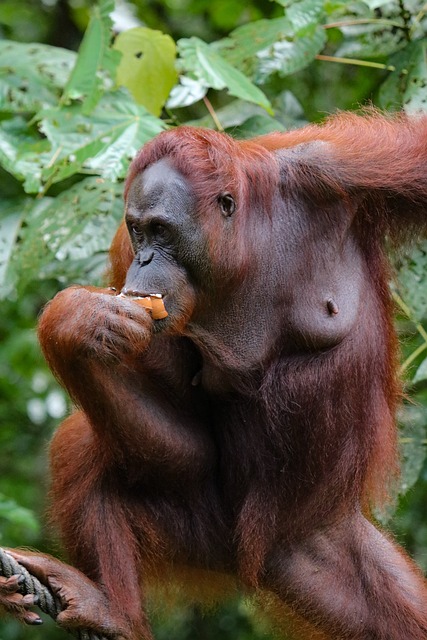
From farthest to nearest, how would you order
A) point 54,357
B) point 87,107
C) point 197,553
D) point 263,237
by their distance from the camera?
point 87,107 < point 197,553 < point 263,237 < point 54,357

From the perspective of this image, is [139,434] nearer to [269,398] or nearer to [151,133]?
[269,398]

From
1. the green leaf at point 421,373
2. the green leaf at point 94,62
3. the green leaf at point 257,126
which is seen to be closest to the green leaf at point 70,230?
the green leaf at point 94,62

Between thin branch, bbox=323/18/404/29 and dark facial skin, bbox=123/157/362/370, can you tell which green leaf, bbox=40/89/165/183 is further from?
thin branch, bbox=323/18/404/29

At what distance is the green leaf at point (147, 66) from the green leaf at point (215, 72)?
10.1 inches

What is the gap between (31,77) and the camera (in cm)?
433

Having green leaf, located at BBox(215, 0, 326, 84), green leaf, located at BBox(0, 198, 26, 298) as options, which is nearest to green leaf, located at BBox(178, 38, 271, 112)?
green leaf, located at BBox(215, 0, 326, 84)

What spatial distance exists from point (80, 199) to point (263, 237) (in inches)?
40.3

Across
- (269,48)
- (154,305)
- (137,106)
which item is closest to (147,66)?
(137,106)

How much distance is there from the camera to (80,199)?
162 inches

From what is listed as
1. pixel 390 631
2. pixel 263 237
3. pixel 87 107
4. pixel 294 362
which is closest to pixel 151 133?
pixel 87 107

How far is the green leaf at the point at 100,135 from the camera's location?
3.81 metres

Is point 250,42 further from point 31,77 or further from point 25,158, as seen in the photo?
point 25,158

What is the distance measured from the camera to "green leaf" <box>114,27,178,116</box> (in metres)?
4.24

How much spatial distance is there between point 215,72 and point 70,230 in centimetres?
81
